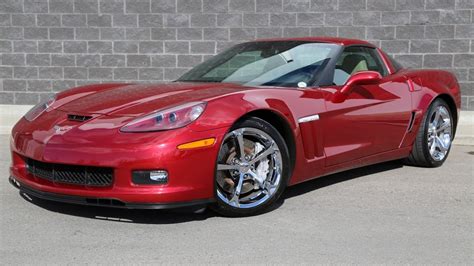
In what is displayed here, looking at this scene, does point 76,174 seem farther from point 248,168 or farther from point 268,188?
point 268,188

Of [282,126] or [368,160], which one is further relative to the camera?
[368,160]

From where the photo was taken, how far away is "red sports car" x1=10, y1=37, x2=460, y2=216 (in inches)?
144

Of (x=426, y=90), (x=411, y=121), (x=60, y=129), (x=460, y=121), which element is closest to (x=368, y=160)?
(x=411, y=121)

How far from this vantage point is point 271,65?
4.92 m

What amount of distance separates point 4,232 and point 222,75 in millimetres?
2165

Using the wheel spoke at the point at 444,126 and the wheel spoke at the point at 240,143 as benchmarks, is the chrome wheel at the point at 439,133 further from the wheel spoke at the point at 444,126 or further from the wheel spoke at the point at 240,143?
the wheel spoke at the point at 240,143

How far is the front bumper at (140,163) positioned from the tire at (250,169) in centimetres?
15

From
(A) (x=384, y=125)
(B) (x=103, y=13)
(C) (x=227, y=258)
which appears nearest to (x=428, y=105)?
(A) (x=384, y=125)

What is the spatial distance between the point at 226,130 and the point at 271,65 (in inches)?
50.4

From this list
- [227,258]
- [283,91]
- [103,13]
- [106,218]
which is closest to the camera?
[227,258]

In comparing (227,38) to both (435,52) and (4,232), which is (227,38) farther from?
(4,232)

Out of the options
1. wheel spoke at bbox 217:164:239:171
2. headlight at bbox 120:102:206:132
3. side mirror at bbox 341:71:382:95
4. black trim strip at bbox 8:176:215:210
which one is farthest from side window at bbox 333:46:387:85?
black trim strip at bbox 8:176:215:210

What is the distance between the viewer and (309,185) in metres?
5.15

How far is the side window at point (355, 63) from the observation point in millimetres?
5020
